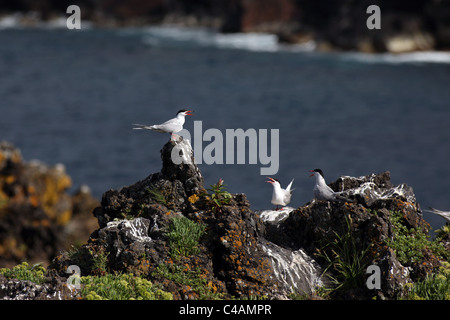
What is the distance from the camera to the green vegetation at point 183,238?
12.0 metres

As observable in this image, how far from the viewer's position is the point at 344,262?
12.4 m

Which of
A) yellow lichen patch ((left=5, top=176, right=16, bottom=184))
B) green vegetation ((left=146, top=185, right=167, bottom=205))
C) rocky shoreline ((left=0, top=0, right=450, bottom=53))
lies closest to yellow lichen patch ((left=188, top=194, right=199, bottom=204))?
green vegetation ((left=146, top=185, right=167, bottom=205))

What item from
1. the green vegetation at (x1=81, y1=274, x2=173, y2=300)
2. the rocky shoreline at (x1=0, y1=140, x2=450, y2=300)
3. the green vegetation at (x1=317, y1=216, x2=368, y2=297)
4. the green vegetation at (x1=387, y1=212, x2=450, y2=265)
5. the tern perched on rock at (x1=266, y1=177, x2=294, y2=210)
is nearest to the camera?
the green vegetation at (x1=81, y1=274, x2=173, y2=300)

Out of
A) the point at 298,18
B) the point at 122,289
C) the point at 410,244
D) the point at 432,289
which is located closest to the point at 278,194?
the point at 410,244

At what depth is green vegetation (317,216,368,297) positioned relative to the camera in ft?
Result: 39.7

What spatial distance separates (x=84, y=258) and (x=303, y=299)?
4.31 m

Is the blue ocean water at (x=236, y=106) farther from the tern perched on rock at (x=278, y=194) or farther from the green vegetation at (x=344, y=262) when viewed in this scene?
the green vegetation at (x=344, y=262)

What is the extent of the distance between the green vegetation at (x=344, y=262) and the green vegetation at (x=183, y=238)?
255 cm

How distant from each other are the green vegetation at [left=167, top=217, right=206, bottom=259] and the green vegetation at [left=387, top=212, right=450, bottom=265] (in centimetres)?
378

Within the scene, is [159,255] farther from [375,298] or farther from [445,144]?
[445,144]

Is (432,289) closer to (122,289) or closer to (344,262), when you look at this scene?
(344,262)

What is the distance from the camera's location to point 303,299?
11.5 metres

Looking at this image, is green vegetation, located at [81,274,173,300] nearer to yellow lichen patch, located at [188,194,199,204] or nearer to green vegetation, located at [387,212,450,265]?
yellow lichen patch, located at [188,194,199,204]

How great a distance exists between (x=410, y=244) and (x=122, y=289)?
576cm
